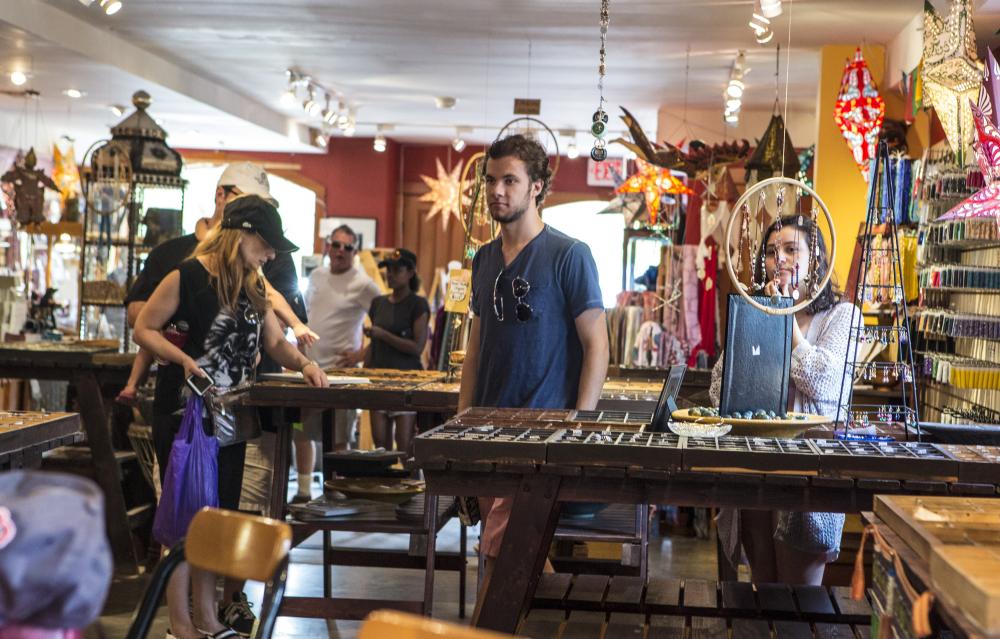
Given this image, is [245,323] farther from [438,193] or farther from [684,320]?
[438,193]

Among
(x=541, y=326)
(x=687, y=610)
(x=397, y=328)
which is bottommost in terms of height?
(x=687, y=610)

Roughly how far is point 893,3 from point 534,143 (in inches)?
179

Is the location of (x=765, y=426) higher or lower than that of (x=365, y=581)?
higher

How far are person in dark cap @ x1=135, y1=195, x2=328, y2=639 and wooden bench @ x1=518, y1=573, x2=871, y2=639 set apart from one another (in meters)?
1.32

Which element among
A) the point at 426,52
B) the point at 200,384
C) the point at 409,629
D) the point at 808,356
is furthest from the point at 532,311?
the point at 426,52

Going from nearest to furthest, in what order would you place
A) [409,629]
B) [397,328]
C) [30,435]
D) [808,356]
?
[409,629] → [30,435] → [808,356] → [397,328]

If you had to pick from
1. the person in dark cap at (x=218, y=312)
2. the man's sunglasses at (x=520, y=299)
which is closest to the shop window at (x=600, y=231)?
the person in dark cap at (x=218, y=312)

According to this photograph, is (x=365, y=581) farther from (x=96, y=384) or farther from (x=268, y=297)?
(x=268, y=297)

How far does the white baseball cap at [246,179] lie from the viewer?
511 cm

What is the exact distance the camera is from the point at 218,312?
4055 millimetres

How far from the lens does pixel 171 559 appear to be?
2.25 meters

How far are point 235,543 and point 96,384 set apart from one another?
392 cm

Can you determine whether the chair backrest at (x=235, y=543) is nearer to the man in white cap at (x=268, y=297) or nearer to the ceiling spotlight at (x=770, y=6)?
the man in white cap at (x=268, y=297)

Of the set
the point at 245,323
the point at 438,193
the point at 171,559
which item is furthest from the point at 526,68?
the point at 171,559
